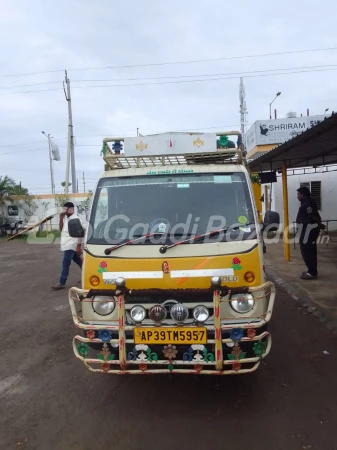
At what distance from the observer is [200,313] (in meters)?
3.06

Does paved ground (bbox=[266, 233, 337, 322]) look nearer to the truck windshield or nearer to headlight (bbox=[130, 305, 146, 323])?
the truck windshield

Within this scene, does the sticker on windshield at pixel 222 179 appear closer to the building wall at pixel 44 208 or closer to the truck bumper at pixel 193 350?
the truck bumper at pixel 193 350

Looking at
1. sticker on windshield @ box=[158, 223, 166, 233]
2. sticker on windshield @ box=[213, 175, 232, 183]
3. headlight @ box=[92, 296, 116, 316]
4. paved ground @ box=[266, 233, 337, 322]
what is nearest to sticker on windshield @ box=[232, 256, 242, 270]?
sticker on windshield @ box=[158, 223, 166, 233]

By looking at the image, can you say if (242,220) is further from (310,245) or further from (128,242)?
(310,245)

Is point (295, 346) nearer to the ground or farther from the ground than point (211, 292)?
nearer to the ground

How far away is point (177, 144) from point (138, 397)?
2.59 meters

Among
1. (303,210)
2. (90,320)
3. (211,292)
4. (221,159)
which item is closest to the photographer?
(211,292)

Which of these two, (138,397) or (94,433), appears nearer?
(94,433)

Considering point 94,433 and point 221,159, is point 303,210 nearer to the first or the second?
point 221,159

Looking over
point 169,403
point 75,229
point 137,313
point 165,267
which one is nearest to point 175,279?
point 165,267

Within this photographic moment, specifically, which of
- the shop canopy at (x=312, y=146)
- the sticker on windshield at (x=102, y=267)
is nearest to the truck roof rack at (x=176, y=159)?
the sticker on windshield at (x=102, y=267)

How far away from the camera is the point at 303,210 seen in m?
7.35

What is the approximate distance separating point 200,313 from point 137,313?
20.7 inches

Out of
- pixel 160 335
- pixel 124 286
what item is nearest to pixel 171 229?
pixel 124 286
